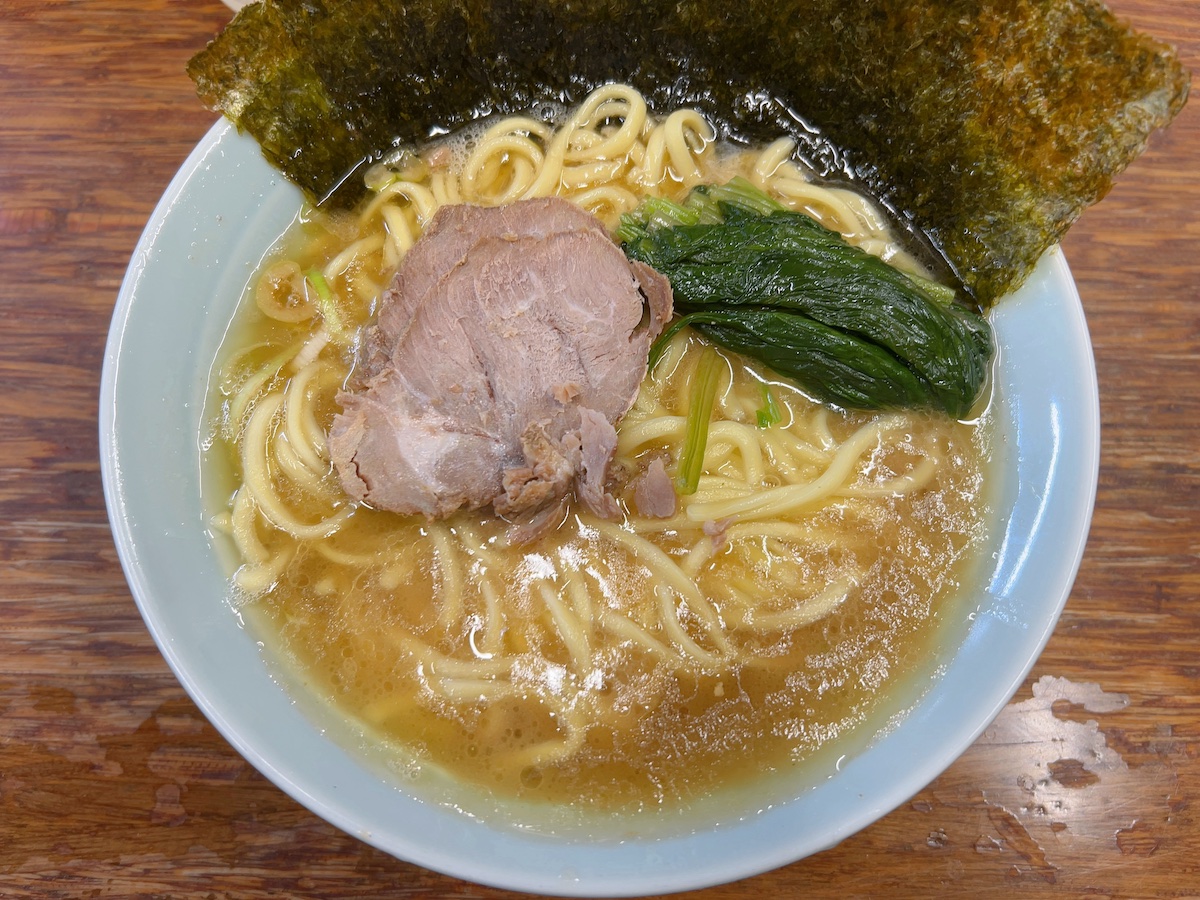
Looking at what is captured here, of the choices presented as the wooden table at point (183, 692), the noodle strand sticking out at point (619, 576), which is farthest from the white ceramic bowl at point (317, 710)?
the wooden table at point (183, 692)

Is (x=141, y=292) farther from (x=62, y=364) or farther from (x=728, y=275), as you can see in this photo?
(x=728, y=275)

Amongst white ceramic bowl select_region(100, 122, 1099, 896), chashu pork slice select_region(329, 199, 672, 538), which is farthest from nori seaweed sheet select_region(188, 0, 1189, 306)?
chashu pork slice select_region(329, 199, 672, 538)

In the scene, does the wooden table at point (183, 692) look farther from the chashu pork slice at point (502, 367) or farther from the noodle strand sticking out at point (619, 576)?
the chashu pork slice at point (502, 367)

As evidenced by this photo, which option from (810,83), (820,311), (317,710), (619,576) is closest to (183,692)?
(317,710)

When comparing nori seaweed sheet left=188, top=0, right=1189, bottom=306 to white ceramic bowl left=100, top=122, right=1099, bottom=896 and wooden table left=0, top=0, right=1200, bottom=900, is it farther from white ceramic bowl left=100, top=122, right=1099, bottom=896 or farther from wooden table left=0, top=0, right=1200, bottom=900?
wooden table left=0, top=0, right=1200, bottom=900

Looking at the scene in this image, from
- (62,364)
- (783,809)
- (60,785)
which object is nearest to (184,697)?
(60,785)

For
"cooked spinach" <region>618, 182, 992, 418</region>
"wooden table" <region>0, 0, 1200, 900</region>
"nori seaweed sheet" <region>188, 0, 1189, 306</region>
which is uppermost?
"nori seaweed sheet" <region>188, 0, 1189, 306</region>
